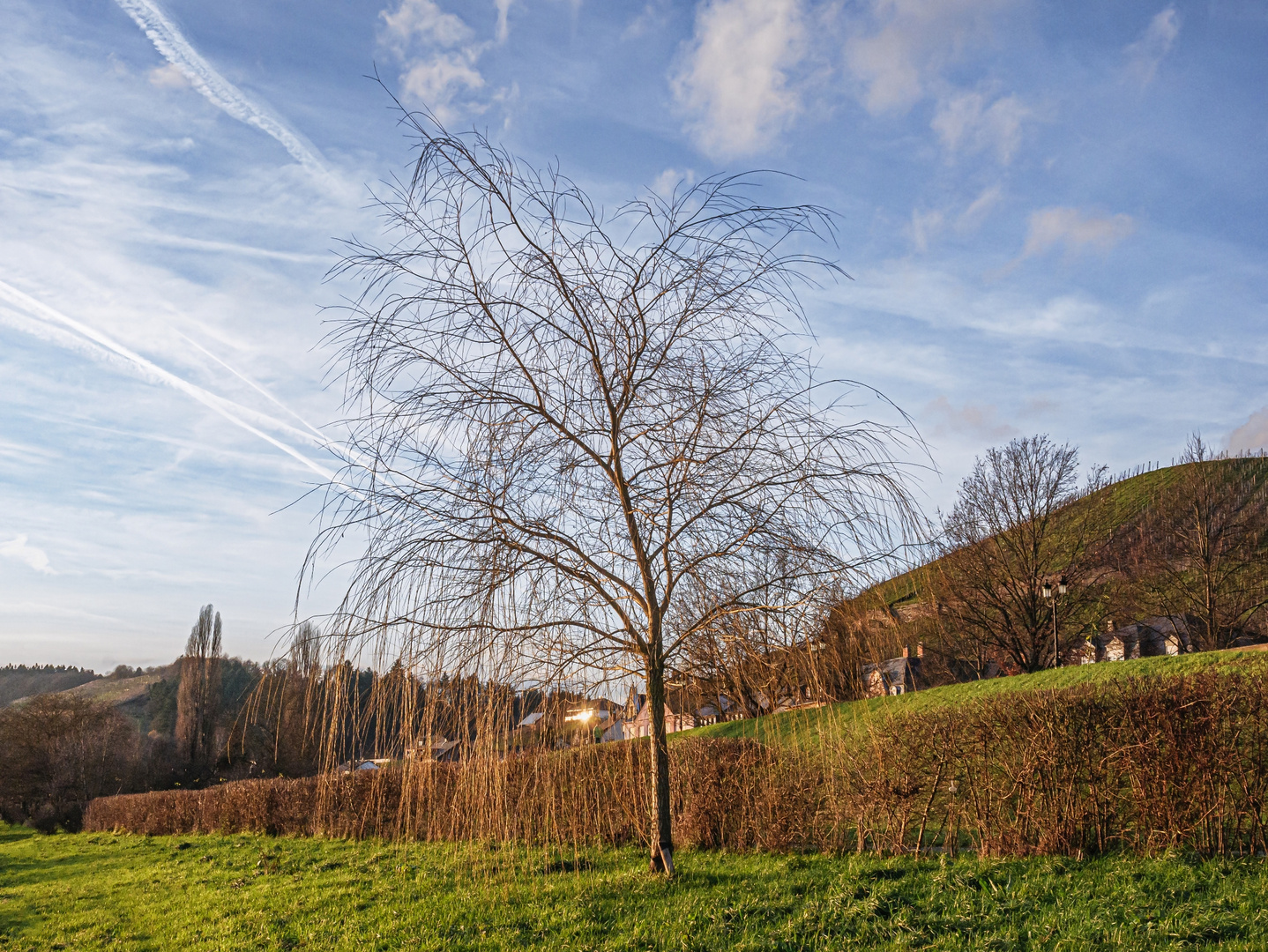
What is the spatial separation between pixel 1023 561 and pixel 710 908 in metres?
27.0

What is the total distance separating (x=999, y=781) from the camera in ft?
23.4

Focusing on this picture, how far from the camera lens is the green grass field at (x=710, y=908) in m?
4.71

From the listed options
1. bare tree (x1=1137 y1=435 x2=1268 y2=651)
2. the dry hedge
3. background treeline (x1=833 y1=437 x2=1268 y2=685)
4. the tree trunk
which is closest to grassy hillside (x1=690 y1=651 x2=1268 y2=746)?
the dry hedge

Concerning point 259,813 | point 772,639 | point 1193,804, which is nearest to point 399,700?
point 772,639

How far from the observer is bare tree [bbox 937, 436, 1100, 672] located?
2780cm

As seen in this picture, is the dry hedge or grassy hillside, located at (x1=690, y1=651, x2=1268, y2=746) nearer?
the dry hedge

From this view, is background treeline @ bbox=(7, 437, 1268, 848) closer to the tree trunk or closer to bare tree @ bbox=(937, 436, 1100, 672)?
bare tree @ bbox=(937, 436, 1100, 672)

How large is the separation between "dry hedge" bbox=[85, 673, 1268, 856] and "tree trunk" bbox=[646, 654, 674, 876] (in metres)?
0.56

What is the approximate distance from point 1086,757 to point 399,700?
6442 mm

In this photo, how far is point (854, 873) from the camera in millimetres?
6398

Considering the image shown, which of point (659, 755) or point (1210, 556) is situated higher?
point (1210, 556)

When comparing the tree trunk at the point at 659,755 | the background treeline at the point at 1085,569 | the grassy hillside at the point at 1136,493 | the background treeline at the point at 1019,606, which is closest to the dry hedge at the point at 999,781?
the tree trunk at the point at 659,755

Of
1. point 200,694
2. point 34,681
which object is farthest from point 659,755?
point 34,681

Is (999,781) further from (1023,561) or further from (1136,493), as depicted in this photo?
(1136,493)
